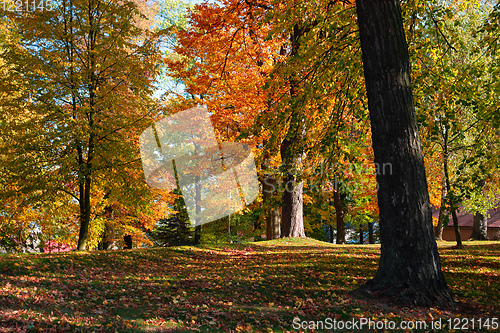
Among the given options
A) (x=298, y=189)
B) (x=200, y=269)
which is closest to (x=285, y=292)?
(x=200, y=269)

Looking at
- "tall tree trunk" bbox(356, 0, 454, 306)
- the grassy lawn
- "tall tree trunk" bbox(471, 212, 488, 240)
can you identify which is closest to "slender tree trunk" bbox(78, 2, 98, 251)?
the grassy lawn

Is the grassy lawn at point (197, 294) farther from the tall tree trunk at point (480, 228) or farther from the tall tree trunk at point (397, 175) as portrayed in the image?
the tall tree trunk at point (480, 228)

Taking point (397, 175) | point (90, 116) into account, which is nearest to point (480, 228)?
point (397, 175)

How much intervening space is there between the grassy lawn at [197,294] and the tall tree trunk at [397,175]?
0.34m

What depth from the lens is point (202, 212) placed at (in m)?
22.1

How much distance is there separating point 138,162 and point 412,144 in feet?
23.5

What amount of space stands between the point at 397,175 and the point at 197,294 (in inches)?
123

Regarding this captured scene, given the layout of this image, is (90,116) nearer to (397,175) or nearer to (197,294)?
(197,294)

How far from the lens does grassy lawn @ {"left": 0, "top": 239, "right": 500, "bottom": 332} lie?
359 cm

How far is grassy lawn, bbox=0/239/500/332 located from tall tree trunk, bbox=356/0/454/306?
337 millimetres

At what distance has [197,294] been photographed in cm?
494

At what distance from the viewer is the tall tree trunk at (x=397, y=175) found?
4.25 meters

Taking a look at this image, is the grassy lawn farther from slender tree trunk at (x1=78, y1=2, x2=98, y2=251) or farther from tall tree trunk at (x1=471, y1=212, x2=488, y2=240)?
tall tree trunk at (x1=471, y1=212, x2=488, y2=240)

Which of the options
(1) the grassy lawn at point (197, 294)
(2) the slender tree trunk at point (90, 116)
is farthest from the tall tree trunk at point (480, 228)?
(2) the slender tree trunk at point (90, 116)
